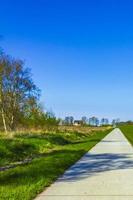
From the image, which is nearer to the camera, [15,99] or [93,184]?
[93,184]

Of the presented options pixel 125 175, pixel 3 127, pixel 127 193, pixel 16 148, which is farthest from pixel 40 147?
pixel 3 127

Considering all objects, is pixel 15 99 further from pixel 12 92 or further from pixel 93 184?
pixel 93 184

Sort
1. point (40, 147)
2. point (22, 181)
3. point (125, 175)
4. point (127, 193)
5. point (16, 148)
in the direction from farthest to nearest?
point (40, 147)
point (16, 148)
point (125, 175)
point (22, 181)
point (127, 193)

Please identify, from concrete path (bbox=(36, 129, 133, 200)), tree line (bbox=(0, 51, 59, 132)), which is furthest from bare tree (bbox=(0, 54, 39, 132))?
concrete path (bbox=(36, 129, 133, 200))

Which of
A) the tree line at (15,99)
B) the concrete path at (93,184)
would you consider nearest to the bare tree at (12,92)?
the tree line at (15,99)

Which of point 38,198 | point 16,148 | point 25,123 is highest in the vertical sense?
point 25,123

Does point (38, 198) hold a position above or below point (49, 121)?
below

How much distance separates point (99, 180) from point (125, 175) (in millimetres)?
1645

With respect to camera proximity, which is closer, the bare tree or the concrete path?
the concrete path

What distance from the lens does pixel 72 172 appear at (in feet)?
52.1

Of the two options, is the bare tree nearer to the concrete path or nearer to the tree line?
the tree line

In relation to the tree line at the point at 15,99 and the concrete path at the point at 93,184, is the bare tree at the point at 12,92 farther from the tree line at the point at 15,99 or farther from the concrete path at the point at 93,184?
the concrete path at the point at 93,184

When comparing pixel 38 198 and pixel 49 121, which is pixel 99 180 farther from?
pixel 49 121

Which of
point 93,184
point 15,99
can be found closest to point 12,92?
point 15,99
